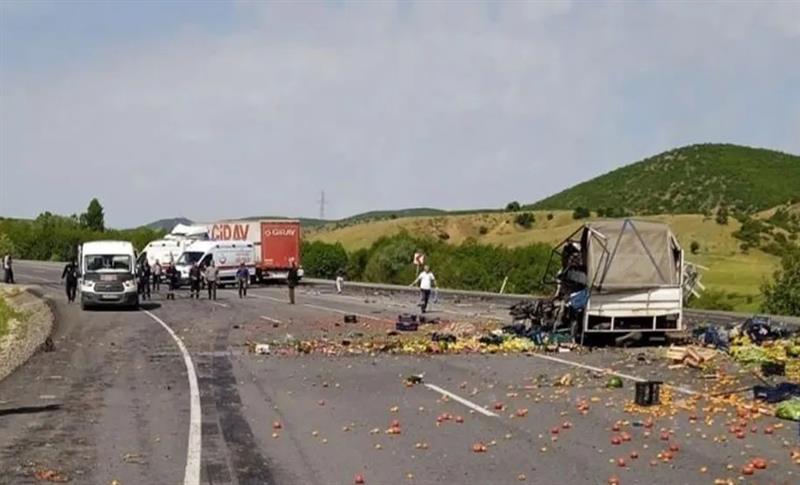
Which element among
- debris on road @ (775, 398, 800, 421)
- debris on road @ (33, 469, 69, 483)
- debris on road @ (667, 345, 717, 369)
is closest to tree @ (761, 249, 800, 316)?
debris on road @ (667, 345, 717, 369)

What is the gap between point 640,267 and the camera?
26.6 metres

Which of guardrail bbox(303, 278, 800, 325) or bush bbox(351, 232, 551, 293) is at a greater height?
bush bbox(351, 232, 551, 293)

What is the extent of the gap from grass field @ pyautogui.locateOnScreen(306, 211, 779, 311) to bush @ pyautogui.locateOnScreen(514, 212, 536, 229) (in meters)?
0.68

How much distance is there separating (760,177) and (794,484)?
5712 inches

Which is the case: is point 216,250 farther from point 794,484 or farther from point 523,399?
point 794,484

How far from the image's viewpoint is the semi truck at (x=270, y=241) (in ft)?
219

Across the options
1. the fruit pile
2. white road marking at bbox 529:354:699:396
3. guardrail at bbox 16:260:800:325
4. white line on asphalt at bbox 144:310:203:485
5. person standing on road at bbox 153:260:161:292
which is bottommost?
white line on asphalt at bbox 144:310:203:485

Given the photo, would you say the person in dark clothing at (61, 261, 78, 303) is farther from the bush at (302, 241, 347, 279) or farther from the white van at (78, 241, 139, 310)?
the bush at (302, 241, 347, 279)

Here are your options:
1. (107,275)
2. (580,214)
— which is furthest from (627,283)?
(580,214)

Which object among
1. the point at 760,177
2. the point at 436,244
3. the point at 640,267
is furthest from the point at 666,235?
the point at 760,177

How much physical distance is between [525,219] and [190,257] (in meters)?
63.2

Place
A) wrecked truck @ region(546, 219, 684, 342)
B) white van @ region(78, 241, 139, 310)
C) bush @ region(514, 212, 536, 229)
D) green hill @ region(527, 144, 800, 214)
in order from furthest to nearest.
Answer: green hill @ region(527, 144, 800, 214)
bush @ region(514, 212, 536, 229)
white van @ region(78, 241, 139, 310)
wrecked truck @ region(546, 219, 684, 342)

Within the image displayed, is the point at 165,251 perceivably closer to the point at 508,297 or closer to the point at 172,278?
the point at 172,278

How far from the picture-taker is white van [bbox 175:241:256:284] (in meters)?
63.7
